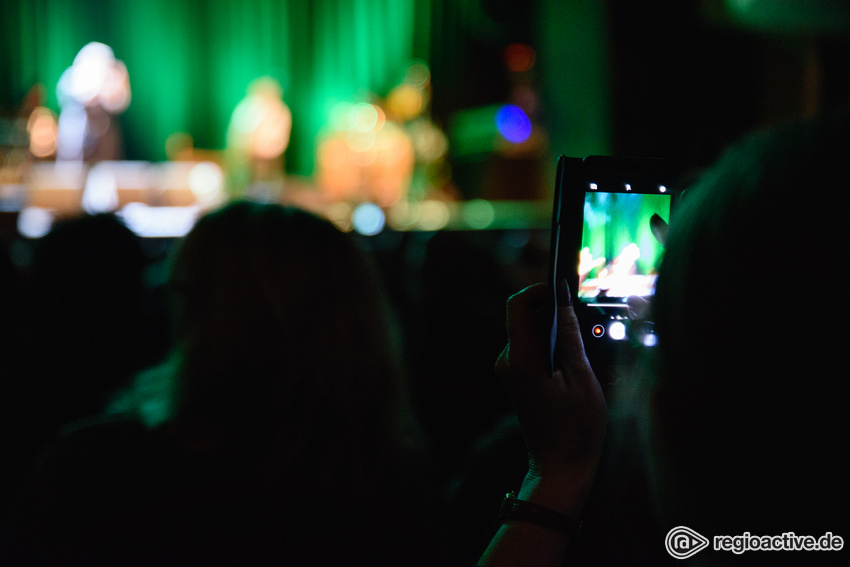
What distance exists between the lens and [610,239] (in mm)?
539

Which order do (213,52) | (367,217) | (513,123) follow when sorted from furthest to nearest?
(213,52)
(513,123)
(367,217)

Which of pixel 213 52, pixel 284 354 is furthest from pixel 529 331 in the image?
pixel 213 52

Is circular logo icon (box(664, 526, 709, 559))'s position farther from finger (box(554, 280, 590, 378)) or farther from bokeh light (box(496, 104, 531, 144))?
bokeh light (box(496, 104, 531, 144))

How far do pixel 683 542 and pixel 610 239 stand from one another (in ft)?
0.77

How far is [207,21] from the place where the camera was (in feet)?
23.5

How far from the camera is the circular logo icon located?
500mm

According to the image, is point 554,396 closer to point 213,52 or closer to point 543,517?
point 543,517

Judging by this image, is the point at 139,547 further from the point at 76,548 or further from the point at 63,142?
the point at 63,142

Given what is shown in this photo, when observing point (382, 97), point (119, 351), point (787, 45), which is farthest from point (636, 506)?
point (382, 97)

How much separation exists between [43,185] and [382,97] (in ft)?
12.0

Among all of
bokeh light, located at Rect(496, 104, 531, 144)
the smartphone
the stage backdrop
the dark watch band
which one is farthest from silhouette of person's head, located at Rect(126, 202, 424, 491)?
the stage backdrop

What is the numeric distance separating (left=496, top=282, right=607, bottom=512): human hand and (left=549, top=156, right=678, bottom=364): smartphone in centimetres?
2

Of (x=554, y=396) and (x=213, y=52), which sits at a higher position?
(x=213, y=52)

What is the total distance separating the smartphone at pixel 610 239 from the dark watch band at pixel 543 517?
137mm
